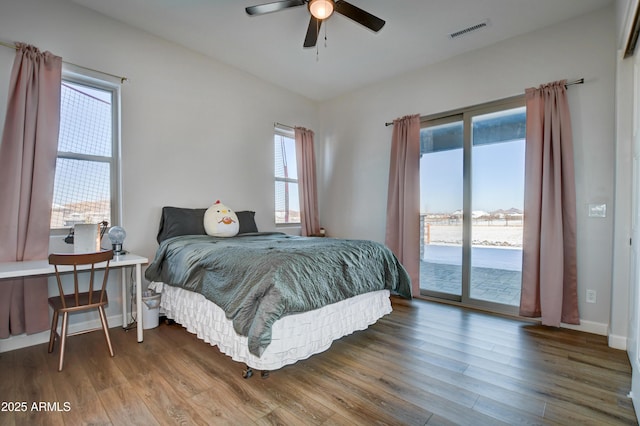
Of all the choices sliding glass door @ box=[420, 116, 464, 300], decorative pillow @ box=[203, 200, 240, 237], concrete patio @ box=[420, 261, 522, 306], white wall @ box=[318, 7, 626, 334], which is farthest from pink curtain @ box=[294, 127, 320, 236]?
concrete patio @ box=[420, 261, 522, 306]

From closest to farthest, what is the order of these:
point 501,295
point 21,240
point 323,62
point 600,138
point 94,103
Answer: point 21,240
point 600,138
point 94,103
point 501,295
point 323,62

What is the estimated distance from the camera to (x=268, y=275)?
1820 mm

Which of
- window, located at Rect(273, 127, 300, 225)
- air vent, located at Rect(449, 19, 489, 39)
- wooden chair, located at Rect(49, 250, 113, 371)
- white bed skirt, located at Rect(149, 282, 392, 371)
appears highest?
air vent, located at Rect(449, 19, 489, 39)

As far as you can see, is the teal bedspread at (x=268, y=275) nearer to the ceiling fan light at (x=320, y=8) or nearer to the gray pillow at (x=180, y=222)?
the gray pillow at (x=180, y=222)

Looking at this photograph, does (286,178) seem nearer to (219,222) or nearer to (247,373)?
(219,222)

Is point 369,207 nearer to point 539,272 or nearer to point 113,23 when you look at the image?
point 539,272

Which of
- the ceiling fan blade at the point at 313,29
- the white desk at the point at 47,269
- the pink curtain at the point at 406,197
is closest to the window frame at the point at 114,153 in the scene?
the white desk at the point at 47,269

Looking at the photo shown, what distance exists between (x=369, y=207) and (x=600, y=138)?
246cm

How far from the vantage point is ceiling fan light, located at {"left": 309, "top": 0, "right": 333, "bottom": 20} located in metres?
2.24

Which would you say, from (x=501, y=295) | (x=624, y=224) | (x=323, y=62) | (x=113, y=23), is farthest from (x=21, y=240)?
(x=624, y=224)

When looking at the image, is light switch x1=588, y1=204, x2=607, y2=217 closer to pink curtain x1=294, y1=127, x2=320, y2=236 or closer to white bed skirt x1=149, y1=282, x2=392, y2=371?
white bed skirt x1=149, y1=282, x2=392, y2=371

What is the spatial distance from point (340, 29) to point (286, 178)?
2.08m

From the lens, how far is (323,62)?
12.0ft

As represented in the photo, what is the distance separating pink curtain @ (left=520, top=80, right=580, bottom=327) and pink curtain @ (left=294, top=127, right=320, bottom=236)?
268 centimetres
